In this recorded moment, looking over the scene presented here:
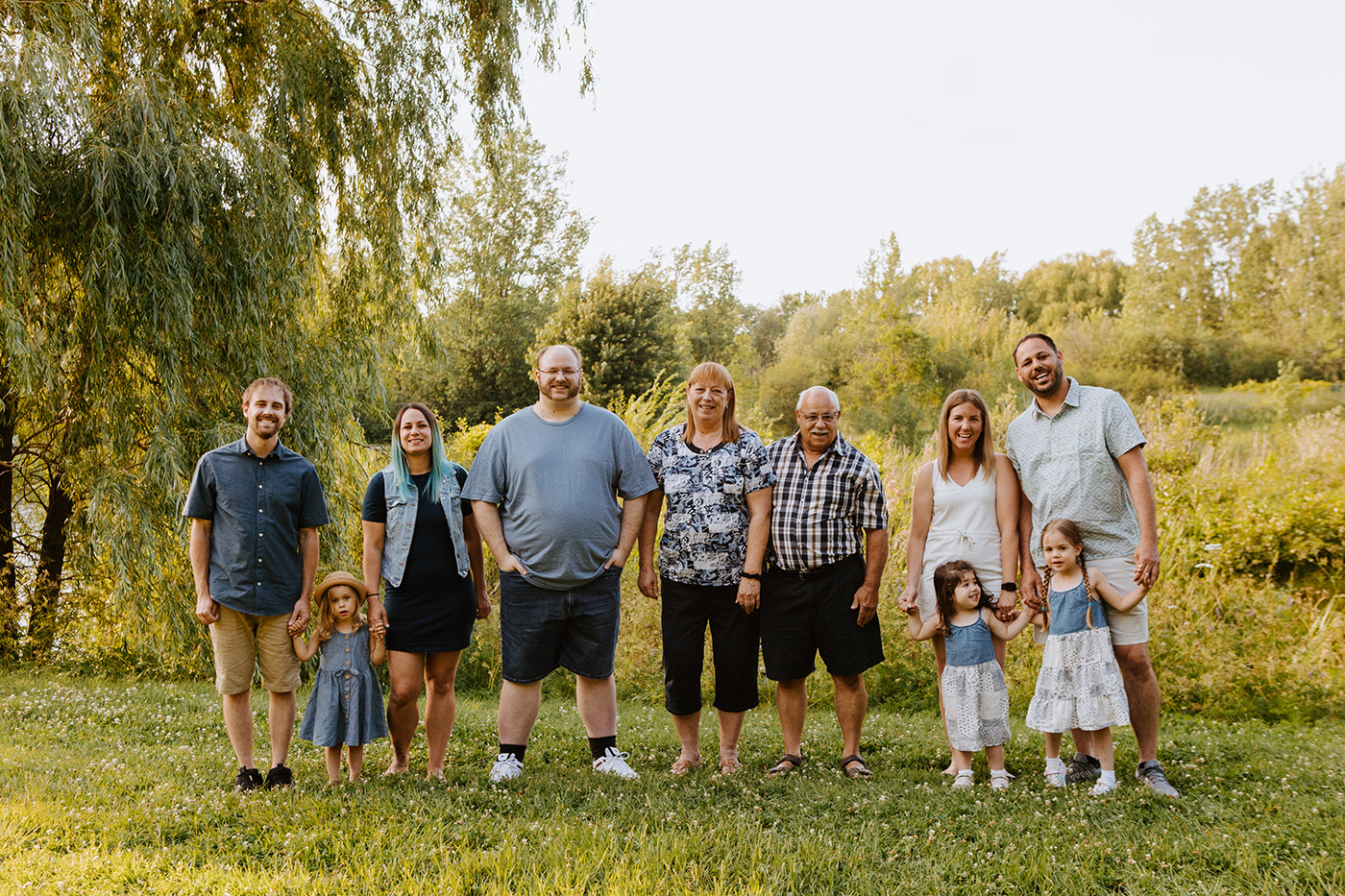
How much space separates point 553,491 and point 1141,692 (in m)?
2.79

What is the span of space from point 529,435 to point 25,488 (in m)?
6.80

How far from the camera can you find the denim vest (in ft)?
12.8

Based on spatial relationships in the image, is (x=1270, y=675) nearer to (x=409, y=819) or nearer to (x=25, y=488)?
(x=409, y=819)

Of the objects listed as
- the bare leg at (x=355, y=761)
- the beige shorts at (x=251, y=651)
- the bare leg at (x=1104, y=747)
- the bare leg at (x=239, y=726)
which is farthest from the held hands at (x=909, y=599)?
the bare leg at (x=239, y=726)

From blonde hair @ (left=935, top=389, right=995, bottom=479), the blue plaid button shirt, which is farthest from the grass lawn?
blonde hair @ (left=935, top=389, right=995, bottom=479)

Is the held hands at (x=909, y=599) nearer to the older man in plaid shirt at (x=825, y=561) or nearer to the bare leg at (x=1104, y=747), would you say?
the older man in plaid shirt at (x=825, y=561)

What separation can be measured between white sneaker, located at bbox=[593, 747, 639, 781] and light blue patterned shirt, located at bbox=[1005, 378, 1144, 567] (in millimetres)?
2169

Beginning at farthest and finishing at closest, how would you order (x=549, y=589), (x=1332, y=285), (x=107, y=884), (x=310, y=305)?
(x=1332, y=285)
(x=310, y=305)
(x=549, y=589)
(x=107, y=884)

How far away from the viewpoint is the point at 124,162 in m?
5.50

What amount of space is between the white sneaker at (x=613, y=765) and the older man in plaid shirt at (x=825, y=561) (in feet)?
2.31

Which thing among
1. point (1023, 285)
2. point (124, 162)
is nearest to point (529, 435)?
point (124, 162)

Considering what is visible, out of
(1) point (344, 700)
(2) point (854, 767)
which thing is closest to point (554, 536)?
(1) point (344, 700)

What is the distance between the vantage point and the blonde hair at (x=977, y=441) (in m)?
4.00

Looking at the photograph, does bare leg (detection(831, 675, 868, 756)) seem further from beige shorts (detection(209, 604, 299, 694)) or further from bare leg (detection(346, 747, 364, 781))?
beige shorts (detection(209, 604, 299, 694))
